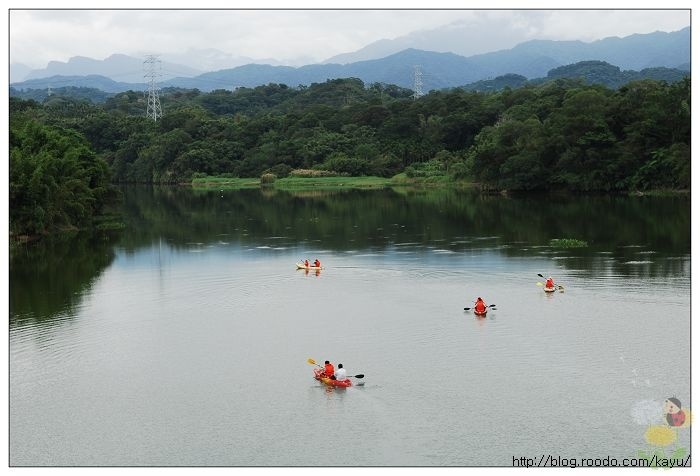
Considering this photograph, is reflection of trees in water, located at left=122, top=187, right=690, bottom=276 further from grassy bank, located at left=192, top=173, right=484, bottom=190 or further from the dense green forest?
grassy bank, located at left=192, top=173, right=484, bottom=190

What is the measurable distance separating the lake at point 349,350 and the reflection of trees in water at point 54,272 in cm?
14

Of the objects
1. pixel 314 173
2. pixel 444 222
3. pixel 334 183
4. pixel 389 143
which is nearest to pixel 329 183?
pixel 334 183

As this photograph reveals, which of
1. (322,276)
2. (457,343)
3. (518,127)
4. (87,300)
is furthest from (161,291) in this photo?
(518,127)

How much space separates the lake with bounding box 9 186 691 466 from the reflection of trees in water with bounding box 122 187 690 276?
1.30ft

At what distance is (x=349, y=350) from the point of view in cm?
2069

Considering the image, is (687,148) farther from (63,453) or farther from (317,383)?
(63,453)

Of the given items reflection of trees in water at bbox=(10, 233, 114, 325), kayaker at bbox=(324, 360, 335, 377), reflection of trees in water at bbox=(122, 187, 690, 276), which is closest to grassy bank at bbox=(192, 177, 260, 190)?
reflection of trees in water at bbox=(122, 187, 690, 276)

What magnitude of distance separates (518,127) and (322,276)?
139 feet

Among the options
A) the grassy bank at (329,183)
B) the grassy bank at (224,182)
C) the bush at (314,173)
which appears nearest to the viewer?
the grassy bank at (329,183)

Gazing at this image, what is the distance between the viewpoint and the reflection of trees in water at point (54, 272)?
84.7 ft

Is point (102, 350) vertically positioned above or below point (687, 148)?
below

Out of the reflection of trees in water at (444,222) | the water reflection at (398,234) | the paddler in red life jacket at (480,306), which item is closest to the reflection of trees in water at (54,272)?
the water reflection at (398,234)

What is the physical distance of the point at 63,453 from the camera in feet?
49.8

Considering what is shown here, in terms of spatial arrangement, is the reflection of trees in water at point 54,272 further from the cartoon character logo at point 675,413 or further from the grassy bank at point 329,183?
the grassy bank at point 329,183
